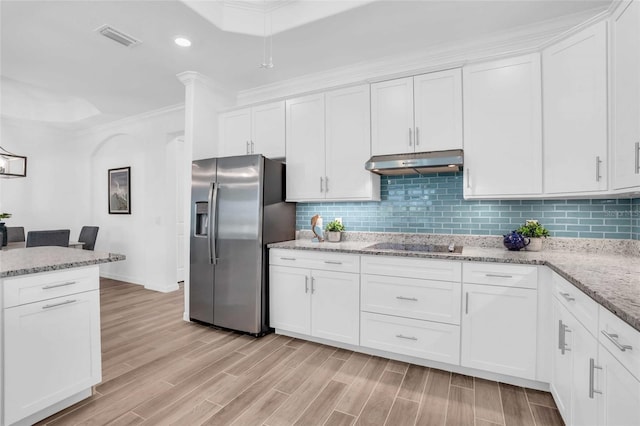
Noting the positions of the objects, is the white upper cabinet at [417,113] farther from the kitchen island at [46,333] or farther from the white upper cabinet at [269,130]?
the kitchen island at [46,333]

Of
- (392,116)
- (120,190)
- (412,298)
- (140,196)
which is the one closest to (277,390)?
(412,298)

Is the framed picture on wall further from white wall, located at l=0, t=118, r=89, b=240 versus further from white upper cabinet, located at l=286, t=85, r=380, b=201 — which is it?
white upper cabinet, located at l=286, t=85, r=380, b=201

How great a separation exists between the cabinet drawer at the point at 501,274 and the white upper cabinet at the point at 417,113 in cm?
102

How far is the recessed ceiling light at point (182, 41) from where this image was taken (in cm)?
293

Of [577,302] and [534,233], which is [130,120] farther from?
[577,302]

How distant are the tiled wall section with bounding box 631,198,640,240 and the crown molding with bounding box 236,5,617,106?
130cm

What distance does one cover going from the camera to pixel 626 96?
181 centimetres

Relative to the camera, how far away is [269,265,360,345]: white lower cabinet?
275cm

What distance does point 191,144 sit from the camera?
142 inches

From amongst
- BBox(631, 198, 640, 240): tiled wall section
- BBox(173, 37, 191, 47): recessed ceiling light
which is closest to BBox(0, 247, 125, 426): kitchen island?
BBox(173, 37, 191, 47): recessed ceiling light

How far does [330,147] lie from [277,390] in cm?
218

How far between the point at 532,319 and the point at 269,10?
316 centimetres

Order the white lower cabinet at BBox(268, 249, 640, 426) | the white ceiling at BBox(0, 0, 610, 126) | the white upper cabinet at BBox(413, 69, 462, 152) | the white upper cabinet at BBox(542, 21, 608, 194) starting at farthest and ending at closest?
the white upper cabinet at BBox(413, 69, 462, 152)
the white ceiling at BBox(0, 0, 610, 126)
the white upper cabinet at BBox(542, 21, 608, 194)
the white lower cabinet at BBox(268, 249, 640, 426)

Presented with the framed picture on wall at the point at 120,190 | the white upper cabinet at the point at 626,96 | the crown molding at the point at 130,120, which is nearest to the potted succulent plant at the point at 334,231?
the white upper cabinet at the point at 626,96
